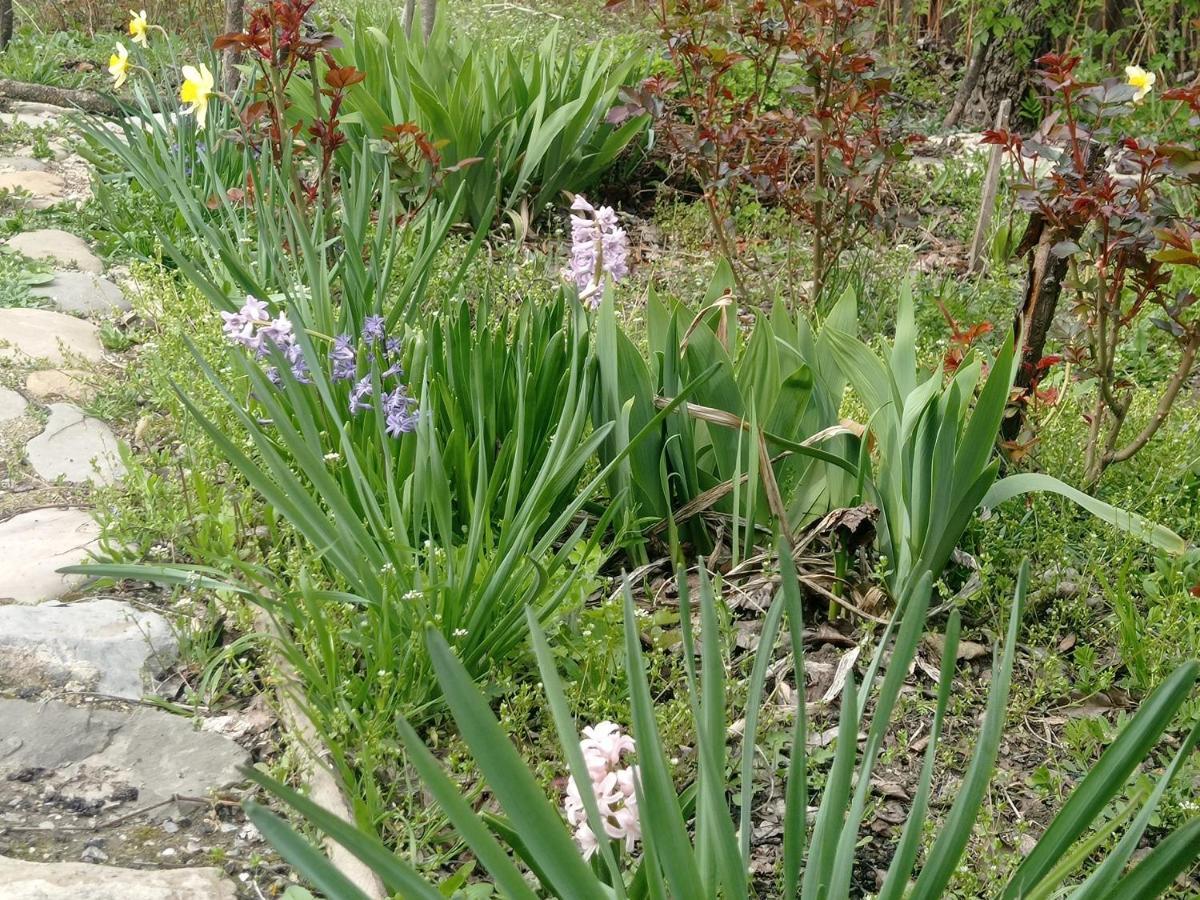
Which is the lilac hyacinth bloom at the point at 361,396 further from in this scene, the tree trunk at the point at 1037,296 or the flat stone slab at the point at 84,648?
the tree trunk at the point at 1037,296

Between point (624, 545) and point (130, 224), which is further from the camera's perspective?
point (130, 224)

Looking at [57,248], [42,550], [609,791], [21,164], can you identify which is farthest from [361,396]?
[21,164]

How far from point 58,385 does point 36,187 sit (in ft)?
6.43

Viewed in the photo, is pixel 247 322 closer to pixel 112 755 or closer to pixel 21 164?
pixel 112 755

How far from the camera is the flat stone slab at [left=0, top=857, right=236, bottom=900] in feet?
4.73

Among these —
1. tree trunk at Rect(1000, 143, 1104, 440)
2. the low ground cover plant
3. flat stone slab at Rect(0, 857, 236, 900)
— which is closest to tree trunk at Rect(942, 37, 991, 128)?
tree trunk at Rect(1000, 143, 1104, 440)

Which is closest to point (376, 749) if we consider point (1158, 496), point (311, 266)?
point (311, 266)

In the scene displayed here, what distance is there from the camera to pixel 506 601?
195cm

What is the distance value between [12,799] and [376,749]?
538 mm

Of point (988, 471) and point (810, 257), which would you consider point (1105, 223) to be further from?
point (810, 257)

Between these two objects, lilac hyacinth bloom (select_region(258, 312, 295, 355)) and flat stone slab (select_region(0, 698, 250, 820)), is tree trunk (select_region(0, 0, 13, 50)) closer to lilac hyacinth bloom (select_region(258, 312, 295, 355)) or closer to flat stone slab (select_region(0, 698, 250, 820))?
lilac hyacinth bloom (select_region(258, 312, 295, 355))

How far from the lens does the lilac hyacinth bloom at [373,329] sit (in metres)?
2.34

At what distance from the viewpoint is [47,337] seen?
322 cm

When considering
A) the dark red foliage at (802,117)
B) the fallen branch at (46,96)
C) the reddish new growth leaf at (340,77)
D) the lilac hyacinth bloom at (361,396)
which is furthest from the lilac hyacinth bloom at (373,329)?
the fallen branch at (46,96)
